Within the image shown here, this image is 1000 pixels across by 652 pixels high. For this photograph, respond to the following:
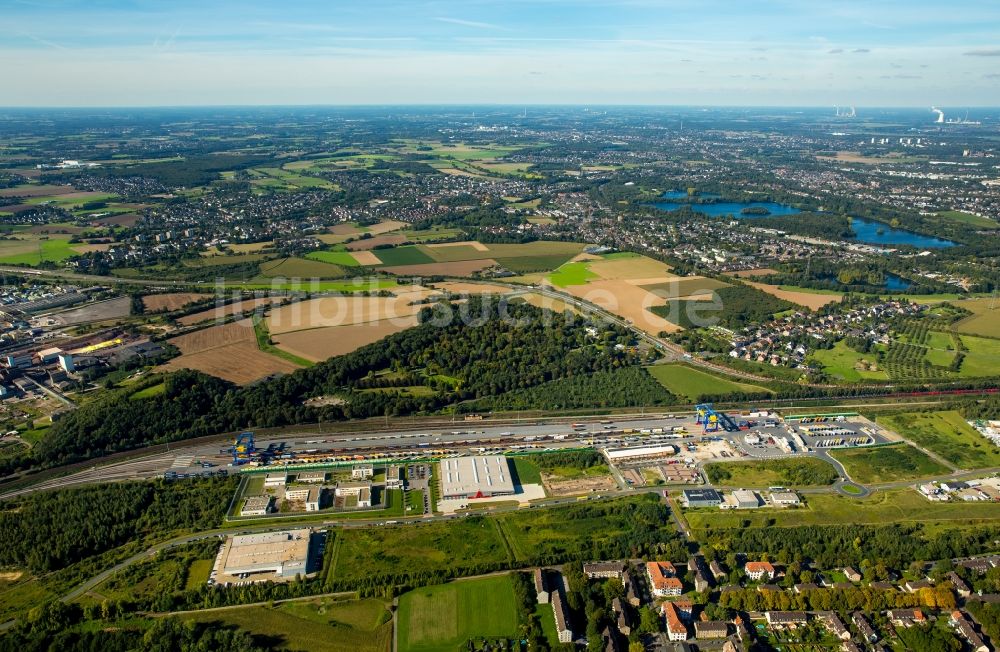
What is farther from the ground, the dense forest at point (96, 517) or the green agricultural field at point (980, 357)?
the green agricultural field at point (980, 357)

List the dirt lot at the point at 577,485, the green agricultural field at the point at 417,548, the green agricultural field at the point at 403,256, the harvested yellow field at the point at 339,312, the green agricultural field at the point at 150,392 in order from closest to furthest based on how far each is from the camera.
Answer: the green agricultural field at the point at 417,548
the dirt lot at the point at 577,485
the green agricultural field at the point at 150,392
the harvested yellow field at the point at 339,312
the green agricultural field at the point at 403,256

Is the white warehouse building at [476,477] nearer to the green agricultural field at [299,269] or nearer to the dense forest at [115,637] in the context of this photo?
the dense forest at [115,637]

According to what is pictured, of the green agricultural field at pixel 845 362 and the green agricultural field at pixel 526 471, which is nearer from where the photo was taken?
the green agricultural field at pixel 526 471

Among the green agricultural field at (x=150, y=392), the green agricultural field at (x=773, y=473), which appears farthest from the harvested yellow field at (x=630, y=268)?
the green agricultural field at (x=150, y=392)

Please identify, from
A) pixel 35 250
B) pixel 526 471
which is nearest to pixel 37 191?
pixel 35 250

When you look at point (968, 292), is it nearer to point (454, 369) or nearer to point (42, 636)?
point (454, 369)

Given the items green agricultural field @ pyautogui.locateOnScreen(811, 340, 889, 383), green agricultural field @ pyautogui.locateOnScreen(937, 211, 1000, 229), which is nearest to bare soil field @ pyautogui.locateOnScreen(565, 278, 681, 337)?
green agricultural field @ pyautogui.locateOnScreen(811, 340, 889, 383)

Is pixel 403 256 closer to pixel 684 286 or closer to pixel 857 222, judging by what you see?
pixel 684 286
